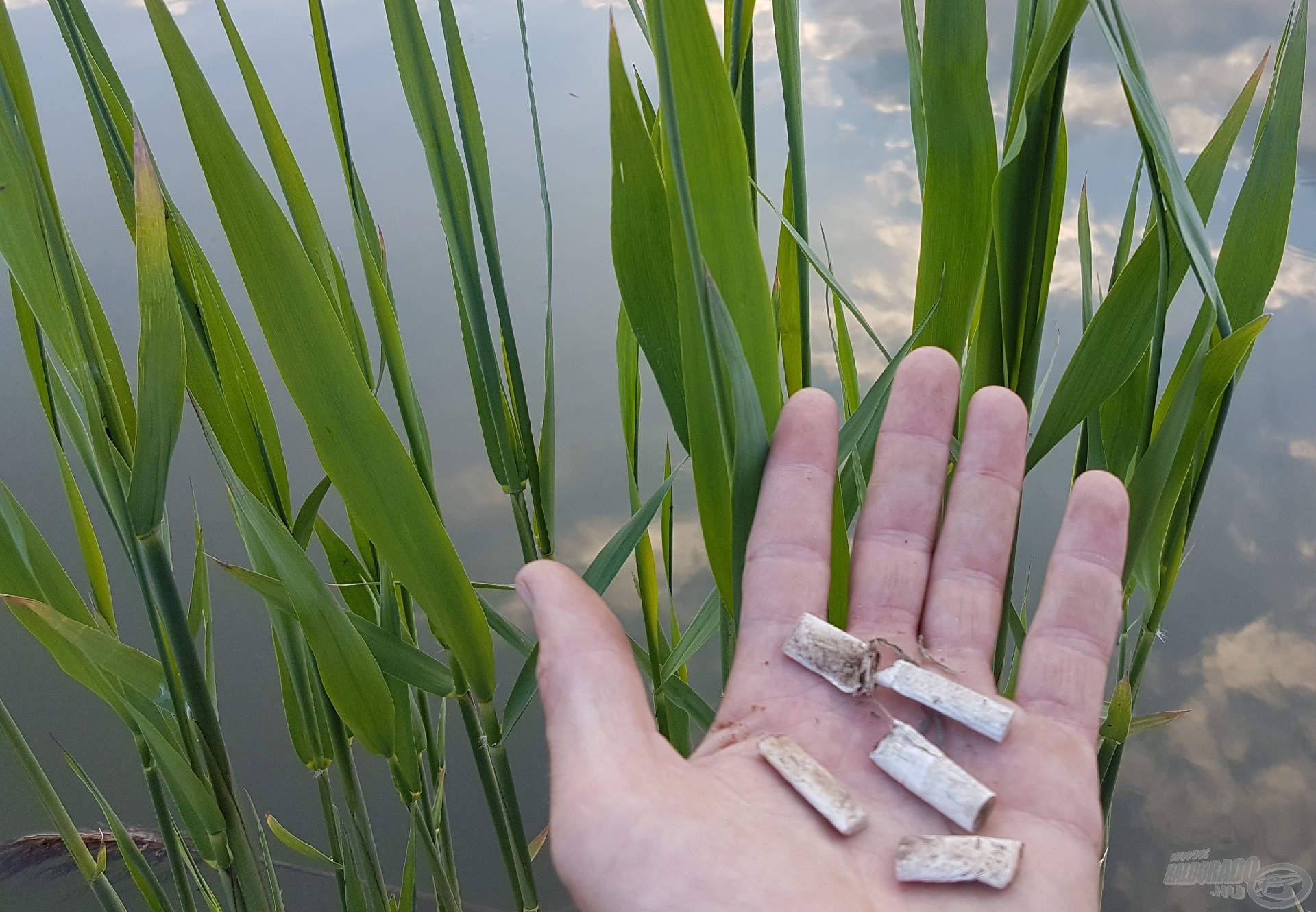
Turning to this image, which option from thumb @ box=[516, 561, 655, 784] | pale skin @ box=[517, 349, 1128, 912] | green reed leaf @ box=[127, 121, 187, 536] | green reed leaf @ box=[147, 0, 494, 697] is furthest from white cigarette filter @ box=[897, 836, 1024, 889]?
green reed leaf @ box=[127, 121, 187, 536]

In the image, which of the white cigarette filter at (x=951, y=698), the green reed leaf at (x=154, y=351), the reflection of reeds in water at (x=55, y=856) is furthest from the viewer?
the reflection of reeds in water at (x=55, y=856)

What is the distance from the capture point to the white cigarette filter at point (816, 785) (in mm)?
520

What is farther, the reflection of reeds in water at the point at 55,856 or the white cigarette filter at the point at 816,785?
the reflection of reeds in water at the point at 55,856

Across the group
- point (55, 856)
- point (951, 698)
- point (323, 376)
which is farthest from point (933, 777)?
point (55, 856)

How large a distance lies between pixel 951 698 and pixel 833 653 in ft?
0.25

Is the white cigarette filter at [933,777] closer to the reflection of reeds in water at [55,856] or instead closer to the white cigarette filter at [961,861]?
the white cigarette filter at [961,861]

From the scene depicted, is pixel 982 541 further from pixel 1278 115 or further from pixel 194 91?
pixel 194 91

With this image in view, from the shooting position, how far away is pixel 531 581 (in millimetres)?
521

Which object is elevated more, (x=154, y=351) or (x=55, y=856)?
(x=154, y=351)

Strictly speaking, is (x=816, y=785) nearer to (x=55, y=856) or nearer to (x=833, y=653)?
(x=833, y=653)

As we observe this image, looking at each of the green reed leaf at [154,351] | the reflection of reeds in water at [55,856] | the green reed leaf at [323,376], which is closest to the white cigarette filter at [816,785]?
the green reed leaf at [323,376]

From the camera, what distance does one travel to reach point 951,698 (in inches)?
21.9

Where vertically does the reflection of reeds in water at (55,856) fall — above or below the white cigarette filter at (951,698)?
below

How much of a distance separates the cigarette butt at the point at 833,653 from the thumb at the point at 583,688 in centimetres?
11
